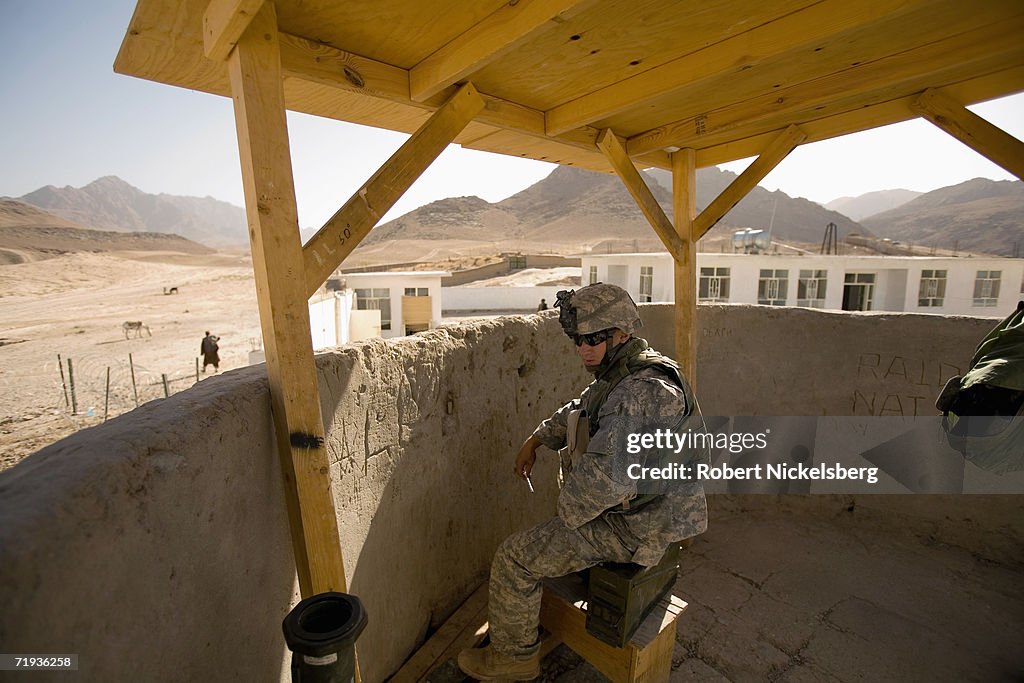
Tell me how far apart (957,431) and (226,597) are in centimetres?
254

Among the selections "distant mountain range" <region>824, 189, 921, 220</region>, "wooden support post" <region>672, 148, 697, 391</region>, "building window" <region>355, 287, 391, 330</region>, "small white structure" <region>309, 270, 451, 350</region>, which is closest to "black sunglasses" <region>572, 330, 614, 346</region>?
"wooden support post" <region>672, 148, 697, 391</region>

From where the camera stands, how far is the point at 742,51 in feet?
7.42

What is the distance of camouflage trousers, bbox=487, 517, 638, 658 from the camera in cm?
220

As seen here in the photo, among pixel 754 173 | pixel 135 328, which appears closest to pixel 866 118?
pixel 754 173

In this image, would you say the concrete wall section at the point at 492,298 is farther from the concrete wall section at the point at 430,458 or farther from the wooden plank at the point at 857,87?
the concrete wall section at the point at 430,458

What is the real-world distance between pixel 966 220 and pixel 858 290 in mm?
94005

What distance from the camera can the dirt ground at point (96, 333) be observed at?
1132 centimetres

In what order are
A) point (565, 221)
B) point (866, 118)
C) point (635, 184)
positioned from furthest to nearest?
point (565, 221)
point (635, 184)
point (866, 118)

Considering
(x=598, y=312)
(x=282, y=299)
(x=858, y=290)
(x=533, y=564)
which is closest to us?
(x=282, y=299)

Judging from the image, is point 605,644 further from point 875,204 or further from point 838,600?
point 875,204

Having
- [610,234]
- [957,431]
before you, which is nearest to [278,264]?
[957,431]

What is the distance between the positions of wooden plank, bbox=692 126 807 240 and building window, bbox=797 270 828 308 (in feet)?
57.7

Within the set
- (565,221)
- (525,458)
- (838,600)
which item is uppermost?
(565,221)

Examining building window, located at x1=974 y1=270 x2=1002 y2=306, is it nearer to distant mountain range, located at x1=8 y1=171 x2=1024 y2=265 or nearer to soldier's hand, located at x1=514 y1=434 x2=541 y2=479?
soldier's hand, located at x1=514 y1=434 x2=541 y2=479
